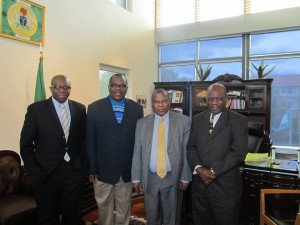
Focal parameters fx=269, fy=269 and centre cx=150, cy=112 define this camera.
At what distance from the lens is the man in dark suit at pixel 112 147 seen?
232cm

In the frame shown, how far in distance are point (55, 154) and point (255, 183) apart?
77.8 inches

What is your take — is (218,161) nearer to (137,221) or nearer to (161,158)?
Result: (161,158)

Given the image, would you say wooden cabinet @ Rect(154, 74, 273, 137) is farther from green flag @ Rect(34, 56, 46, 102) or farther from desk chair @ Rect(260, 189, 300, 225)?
green flag @ Rect(34, 56, 46, 102)

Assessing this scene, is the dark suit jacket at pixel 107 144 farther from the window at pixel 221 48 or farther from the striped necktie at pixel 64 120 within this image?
the window at pixel 221 48

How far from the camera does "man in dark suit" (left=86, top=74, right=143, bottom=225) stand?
2320mm

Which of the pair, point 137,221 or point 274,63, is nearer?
point 137,221

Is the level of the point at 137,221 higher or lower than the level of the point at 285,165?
lower

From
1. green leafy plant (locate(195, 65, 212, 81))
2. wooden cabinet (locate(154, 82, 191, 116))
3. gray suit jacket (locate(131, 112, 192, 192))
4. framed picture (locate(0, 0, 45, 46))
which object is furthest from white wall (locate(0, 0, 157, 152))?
gray suit jacket (locate(131, 112, 192, 192))

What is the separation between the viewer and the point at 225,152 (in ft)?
6.96

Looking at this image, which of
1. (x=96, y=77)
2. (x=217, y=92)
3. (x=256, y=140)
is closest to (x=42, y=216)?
(x=217, y=92)

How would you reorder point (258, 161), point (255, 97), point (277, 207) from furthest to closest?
point (255, 97)
point (258, 161)
point (277, 207)

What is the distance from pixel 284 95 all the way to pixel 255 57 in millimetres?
1016

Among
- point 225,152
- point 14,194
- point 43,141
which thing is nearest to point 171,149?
point 225,152

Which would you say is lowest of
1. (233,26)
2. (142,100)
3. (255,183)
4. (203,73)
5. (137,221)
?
(137,221)
